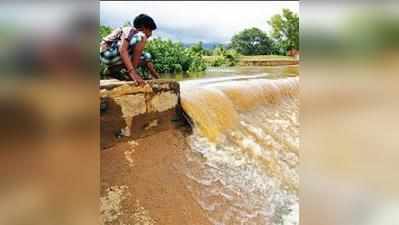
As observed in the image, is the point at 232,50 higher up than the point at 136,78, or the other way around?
the point at 232,50

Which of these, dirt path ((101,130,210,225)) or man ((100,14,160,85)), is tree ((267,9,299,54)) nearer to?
man ((100,14,160,85))

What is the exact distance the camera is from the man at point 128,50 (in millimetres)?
1498

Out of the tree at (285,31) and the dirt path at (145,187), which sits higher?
the tree at (285,31)

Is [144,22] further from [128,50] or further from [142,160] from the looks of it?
[142,160]

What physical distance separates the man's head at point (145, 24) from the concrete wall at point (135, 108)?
0.66 ft

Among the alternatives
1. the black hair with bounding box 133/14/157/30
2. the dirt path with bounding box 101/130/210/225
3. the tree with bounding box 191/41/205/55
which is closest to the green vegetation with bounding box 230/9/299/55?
the tree with bounding box 191/41/205/55

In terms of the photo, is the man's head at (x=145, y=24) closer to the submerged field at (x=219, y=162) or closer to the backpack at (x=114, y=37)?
the backpack at (x=114, y=37)

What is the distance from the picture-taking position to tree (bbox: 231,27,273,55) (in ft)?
5.24

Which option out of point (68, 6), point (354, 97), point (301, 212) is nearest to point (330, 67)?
point (354, 97)

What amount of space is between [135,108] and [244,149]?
1.50ft

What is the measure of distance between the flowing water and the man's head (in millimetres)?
282

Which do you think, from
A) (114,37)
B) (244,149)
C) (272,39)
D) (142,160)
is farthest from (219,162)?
(114,37)

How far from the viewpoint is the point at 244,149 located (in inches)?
67.2

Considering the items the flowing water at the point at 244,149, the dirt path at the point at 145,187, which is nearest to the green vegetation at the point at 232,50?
the flowing water at the point at 244,149
